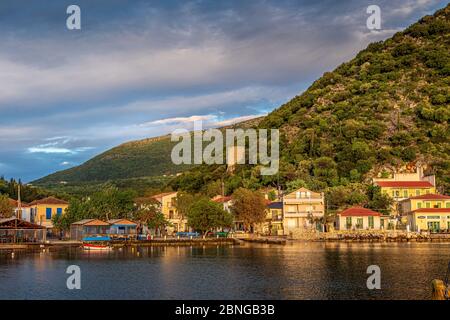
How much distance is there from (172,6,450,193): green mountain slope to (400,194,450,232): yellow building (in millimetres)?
13411

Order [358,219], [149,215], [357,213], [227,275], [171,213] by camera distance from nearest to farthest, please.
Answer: [227,275]
[357,213]
[358,219]
[149,215]
[171,213]

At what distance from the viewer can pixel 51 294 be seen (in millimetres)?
34406

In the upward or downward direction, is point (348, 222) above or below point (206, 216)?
below

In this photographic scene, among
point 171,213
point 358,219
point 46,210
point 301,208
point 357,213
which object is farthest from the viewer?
point 171,213

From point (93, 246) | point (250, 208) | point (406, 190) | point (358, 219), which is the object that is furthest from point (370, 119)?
point (93, 246)

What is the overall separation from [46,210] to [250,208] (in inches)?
1461

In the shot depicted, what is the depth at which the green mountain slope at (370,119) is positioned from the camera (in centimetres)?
11150

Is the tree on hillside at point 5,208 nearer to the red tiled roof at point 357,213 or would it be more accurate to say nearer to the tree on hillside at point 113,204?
the tree on hillside at point 113,204

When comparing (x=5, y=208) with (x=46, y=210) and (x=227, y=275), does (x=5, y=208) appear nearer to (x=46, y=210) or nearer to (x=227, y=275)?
(x=46, y=210)

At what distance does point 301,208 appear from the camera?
90.7m

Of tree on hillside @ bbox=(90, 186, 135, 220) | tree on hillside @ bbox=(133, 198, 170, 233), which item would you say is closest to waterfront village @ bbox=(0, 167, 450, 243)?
tree on hillside @ bbox=(133, 198, 170, 233)

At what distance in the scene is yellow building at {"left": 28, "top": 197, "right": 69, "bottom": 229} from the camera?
97.6m
